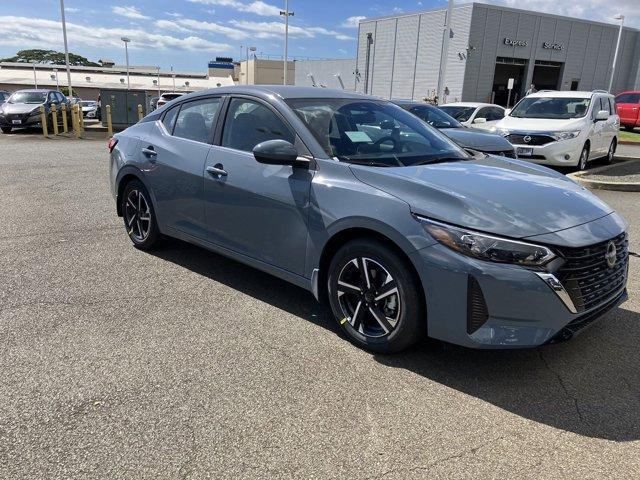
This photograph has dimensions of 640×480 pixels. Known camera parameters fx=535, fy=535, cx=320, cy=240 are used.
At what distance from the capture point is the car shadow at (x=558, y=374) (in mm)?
2859

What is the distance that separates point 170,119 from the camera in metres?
5.18

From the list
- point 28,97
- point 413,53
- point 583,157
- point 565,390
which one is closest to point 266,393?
point 565,390

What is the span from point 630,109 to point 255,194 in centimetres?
2579

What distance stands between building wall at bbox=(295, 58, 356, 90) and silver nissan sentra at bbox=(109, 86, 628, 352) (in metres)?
56.2

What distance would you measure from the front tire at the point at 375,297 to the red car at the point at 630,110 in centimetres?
2495

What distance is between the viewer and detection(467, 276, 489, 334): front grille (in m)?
2.91

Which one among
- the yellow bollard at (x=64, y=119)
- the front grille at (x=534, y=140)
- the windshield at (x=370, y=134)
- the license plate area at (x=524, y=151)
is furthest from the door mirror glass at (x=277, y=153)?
the yellow bollard at (x=64, y=119)

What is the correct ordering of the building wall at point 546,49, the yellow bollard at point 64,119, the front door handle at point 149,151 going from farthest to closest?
the building wall at point 546,49 < the yellow bollard at point 64,119 < the front door handle at point 149,151

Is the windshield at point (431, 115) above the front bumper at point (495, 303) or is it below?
above

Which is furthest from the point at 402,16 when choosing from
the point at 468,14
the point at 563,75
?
the point at 563,75

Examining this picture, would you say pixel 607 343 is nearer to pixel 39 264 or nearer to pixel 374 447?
pixel 374 447

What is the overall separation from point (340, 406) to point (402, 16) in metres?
53.9

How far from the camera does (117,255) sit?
5.44 meters

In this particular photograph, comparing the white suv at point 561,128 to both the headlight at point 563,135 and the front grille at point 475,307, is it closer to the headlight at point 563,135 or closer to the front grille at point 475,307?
the headlight at point 563,135
